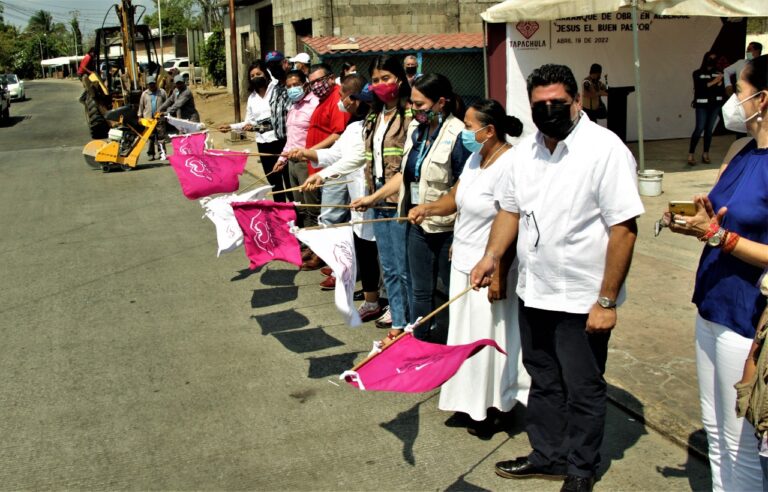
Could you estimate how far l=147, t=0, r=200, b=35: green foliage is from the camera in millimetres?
84625

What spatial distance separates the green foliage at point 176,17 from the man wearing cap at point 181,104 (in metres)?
72.2

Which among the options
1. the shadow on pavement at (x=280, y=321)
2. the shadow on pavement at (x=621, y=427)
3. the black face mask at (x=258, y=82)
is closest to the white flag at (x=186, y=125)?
the black face mask at (x=258, y=82)

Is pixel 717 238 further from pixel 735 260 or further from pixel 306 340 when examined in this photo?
pixel 306 340

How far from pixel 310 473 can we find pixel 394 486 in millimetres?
447

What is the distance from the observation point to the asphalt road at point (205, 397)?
3986 mm

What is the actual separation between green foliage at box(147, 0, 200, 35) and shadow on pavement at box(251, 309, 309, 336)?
8152 cm

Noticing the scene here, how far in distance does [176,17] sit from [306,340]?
3554 inches

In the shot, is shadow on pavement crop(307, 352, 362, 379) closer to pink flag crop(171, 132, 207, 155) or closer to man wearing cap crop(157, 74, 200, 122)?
pink flag crop(171, 132, 207, 155)

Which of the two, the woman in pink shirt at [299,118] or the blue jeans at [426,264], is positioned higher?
the woman in pink shirt at [299,118]

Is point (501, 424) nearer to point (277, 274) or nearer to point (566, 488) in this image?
point (566, 488)

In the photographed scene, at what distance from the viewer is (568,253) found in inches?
135

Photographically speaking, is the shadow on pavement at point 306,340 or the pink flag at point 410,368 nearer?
the pink flag at point 410,368

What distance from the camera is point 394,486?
3.83 m

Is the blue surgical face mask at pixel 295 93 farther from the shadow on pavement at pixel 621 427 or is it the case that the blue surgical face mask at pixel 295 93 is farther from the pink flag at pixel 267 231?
the shadow on pavement at pixel 621 427
